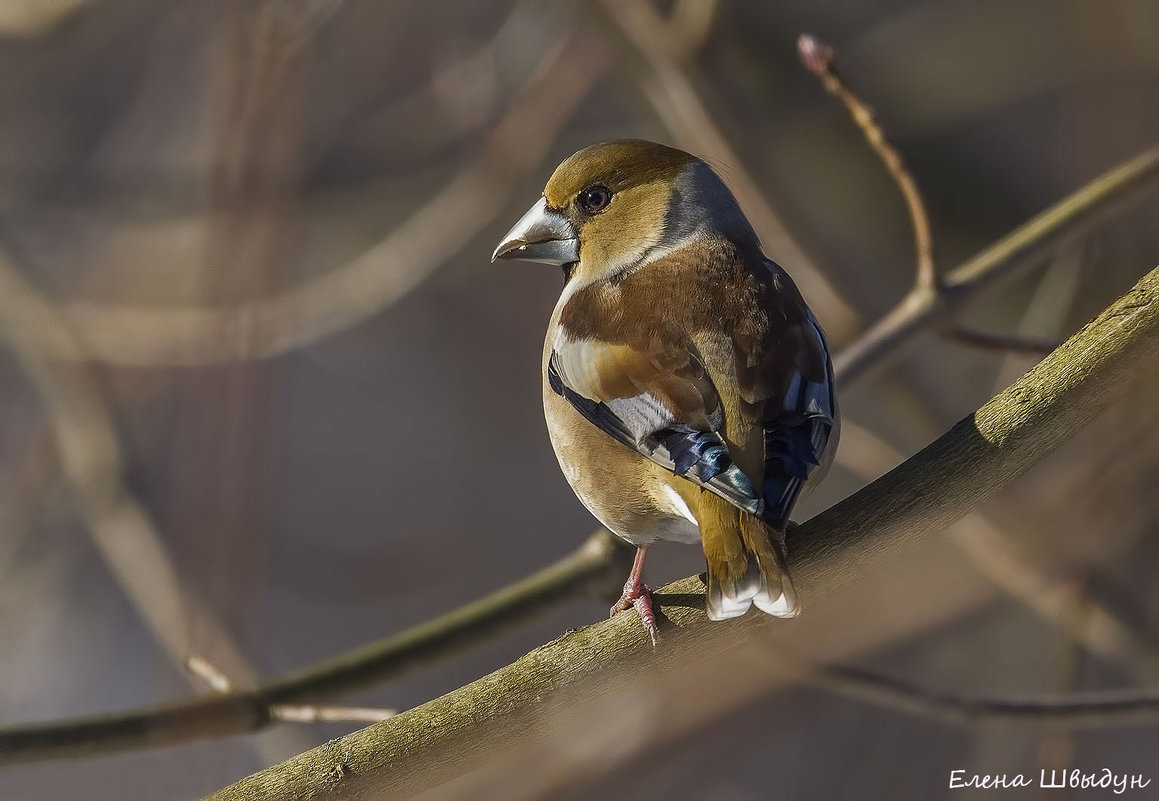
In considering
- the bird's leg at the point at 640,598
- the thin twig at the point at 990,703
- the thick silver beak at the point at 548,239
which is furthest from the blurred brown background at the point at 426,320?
the thick silver beak at the point at 548,239

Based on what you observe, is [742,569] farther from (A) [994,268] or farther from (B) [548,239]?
(A) [994,268]

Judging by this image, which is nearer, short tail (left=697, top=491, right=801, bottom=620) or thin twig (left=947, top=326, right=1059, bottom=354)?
short tail (left=697, top=491, right=801, bottom=620)

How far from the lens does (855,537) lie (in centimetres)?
210

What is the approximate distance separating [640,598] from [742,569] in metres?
0.24

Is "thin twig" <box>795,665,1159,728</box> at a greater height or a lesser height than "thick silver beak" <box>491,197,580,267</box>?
lesser

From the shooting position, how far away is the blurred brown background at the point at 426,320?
10.2 ft

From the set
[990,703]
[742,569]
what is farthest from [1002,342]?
[742,569]

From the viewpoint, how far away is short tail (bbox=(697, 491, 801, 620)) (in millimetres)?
1964

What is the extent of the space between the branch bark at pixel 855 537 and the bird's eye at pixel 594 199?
1156 mm

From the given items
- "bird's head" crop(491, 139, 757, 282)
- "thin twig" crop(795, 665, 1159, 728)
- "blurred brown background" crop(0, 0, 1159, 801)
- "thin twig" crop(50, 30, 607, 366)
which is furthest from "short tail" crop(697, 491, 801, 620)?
"thin twig" crop(50, 30, 607, 366)

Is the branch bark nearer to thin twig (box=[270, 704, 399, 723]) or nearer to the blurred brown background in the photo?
thin twig (box=[270, 704, 399, 723])

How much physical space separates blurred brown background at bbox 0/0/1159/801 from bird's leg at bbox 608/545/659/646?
421mm

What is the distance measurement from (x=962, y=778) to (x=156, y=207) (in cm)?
403

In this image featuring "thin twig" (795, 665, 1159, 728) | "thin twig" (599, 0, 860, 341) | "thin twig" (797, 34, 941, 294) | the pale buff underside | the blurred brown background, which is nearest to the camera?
the pale buff underside
